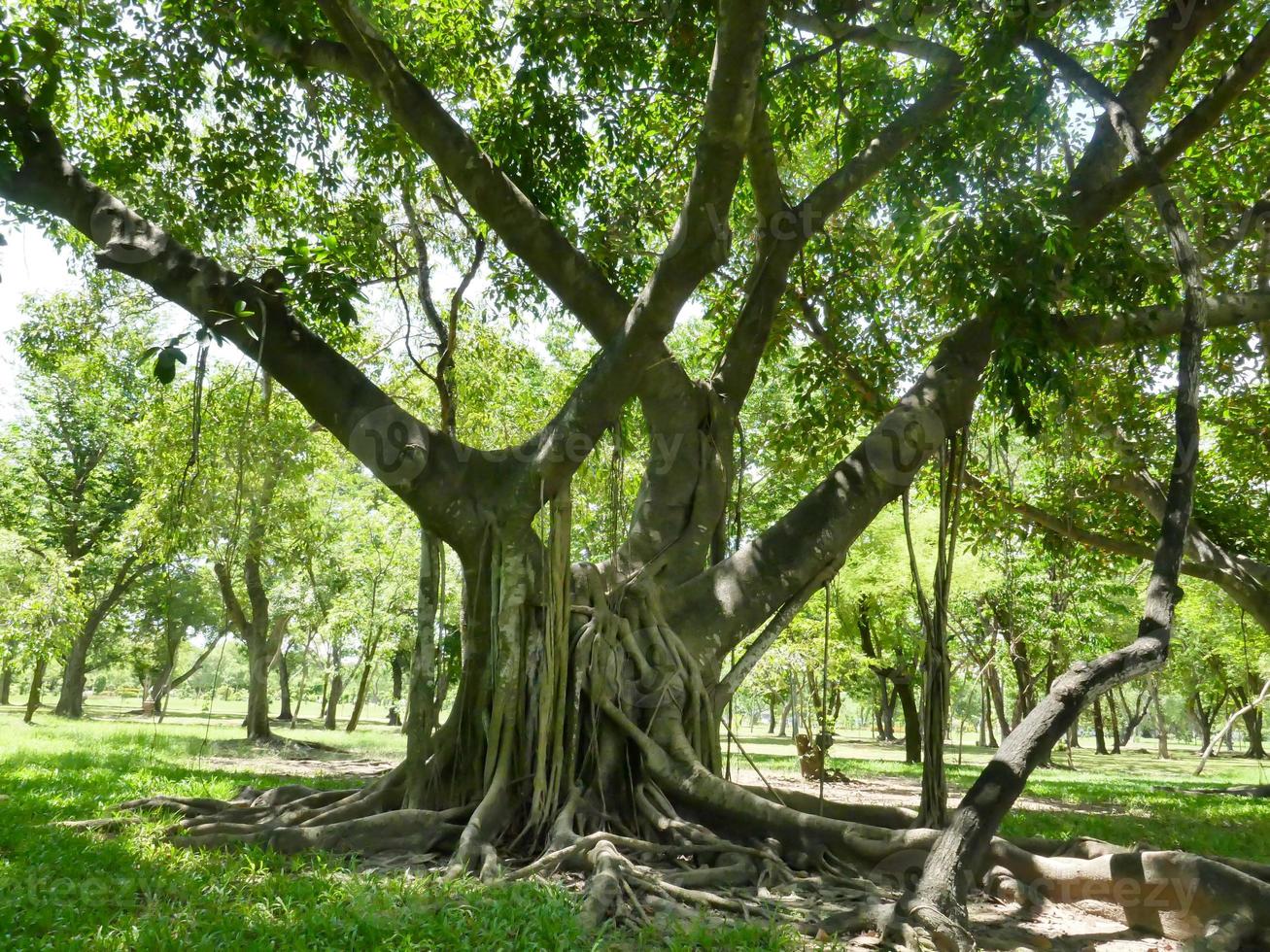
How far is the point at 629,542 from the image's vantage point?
638cm

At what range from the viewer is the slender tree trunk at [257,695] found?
1499cm

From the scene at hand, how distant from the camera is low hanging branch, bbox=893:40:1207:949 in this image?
134 inches

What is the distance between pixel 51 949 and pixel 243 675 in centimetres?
7262

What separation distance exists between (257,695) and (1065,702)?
48.4 ft

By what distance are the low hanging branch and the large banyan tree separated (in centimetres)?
2

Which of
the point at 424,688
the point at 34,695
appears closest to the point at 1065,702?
the point at 424,688

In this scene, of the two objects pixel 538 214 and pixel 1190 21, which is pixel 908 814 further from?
pixel 1190 21

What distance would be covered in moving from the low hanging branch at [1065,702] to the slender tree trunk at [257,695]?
45.2 feet

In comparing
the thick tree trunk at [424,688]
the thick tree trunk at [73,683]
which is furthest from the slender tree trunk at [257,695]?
the thick tree trunk at [424,688]

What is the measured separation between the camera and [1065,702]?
3.62 meters

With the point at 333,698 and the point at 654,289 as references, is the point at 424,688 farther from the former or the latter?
the point at 333,698

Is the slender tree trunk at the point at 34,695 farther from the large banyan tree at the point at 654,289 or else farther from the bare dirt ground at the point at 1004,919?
the bare dirt ground at the point at 1004,919

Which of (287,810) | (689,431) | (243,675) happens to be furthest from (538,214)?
(243,675)

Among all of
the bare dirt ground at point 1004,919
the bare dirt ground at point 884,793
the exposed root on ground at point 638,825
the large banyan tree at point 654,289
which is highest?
the large banyan tree at point 654,289
